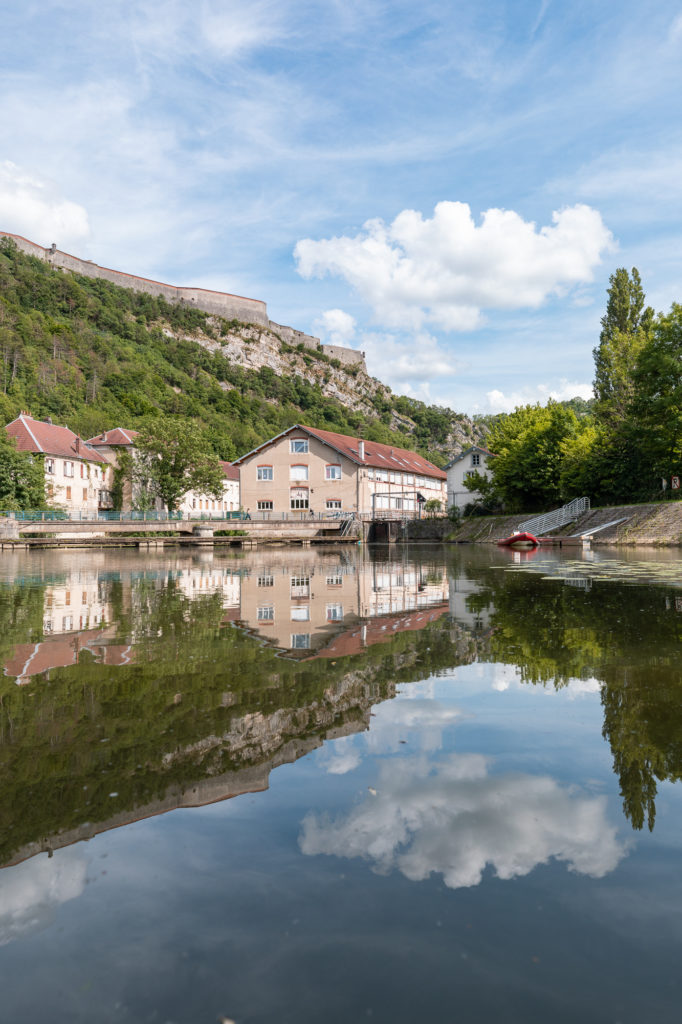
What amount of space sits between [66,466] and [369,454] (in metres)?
30.8

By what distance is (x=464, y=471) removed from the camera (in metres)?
64.9

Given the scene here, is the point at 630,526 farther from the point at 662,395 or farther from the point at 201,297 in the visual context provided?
the point at 201,297

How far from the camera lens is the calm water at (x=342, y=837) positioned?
2.16 m

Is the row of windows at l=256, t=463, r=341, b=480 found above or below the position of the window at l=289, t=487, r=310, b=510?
above

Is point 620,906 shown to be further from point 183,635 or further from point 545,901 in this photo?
point 183,635

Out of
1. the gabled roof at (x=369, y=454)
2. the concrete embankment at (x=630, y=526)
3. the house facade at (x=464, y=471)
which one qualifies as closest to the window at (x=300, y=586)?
the concrete embankment at (x=630, y=526)

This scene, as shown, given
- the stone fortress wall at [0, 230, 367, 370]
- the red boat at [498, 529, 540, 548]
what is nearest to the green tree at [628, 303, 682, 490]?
the red boat at [498, 529, 540, 548]

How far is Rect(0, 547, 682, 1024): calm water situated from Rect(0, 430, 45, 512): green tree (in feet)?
171

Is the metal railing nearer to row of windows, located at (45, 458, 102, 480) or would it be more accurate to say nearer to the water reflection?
the water reflection

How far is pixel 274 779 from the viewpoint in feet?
12.7

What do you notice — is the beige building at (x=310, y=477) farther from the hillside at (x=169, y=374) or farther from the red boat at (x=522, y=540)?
the hillside at (x=169, y=374)

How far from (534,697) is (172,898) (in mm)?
3660

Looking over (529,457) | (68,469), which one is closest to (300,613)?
(529,457)

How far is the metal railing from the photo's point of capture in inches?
1789
